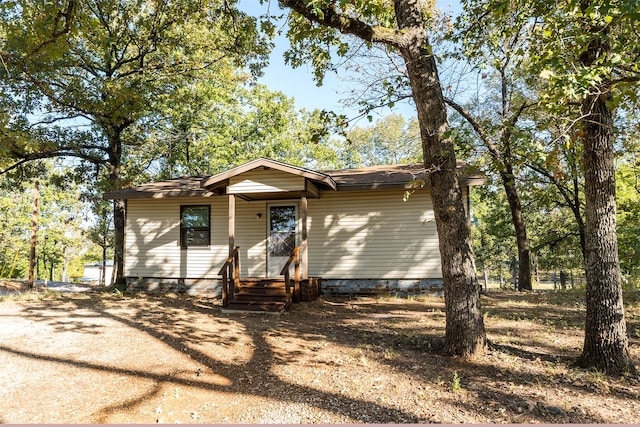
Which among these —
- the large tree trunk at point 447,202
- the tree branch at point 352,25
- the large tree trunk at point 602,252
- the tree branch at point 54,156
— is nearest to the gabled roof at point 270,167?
the tree branch at point 352,25

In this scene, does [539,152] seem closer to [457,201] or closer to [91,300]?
[457,201]

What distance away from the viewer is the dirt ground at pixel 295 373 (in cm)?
335

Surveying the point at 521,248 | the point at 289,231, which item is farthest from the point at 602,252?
the point at 521,248

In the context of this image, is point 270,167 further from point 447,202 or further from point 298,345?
point 447,202

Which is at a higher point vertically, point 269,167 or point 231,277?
point 269,167

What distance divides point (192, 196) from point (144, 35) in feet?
20.5

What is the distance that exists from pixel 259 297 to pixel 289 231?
279 cm

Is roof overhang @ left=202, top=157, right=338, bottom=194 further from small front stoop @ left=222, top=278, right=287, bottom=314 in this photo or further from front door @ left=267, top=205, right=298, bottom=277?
small front stoop @ left=222, top=278, right=287, bottom=314

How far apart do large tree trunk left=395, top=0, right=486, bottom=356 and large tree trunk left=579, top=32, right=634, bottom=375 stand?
3.68ft

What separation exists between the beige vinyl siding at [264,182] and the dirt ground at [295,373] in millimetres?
3227

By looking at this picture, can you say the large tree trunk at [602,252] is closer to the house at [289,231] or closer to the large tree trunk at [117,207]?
the house at [289,231]

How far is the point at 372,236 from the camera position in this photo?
10.7 meters

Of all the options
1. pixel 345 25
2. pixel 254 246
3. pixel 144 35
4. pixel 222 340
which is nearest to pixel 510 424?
pixel 222 340

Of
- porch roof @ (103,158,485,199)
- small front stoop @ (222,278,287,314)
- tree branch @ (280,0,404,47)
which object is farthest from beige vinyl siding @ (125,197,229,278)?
tree branch @ (280,0,404,47)
